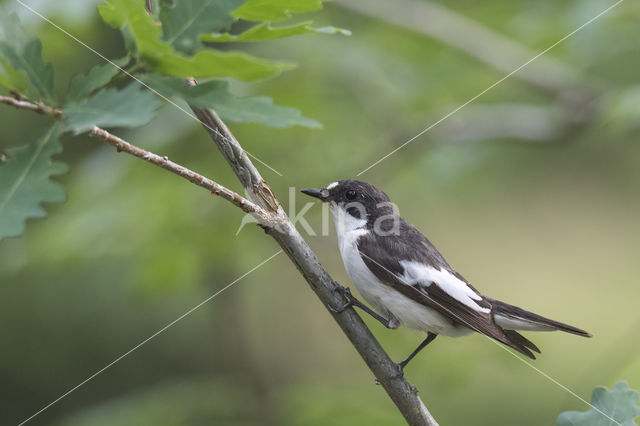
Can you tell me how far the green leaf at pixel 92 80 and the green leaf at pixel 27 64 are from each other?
0.14ft

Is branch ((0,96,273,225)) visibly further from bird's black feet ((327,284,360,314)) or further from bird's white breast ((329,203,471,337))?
bird's white breast ((329,203,471,337))

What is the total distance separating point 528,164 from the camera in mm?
5457

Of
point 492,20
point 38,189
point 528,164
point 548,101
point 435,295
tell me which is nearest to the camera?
point 38,189

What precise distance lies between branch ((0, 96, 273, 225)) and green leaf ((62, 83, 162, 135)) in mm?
72

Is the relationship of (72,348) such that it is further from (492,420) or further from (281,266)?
(492,420)

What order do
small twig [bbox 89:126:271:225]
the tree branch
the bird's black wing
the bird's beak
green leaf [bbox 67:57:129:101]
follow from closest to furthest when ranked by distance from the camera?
green leaf [bbox 67:57:129:101] → small twig [bbox 89:126:271:225] → the tree branch → the bird's black wing → the bird's beak

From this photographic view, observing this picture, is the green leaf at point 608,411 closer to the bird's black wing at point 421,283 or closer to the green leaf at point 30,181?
the bird's black wing at point 421,283

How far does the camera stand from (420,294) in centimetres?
251

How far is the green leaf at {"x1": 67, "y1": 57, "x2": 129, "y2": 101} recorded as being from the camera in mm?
1077

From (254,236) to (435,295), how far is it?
122cm

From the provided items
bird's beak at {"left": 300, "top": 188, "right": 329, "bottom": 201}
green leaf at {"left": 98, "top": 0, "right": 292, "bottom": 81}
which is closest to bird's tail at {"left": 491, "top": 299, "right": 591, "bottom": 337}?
bird's beak at {"left": 300, "top": 188, "right": 329, "bottom": 201}

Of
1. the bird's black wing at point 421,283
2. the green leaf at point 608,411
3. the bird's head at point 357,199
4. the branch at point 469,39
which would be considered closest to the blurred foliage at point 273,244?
the branch at point 469,39

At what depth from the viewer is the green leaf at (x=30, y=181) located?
1.01 meters

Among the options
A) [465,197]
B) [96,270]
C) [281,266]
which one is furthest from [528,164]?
[96,270]
